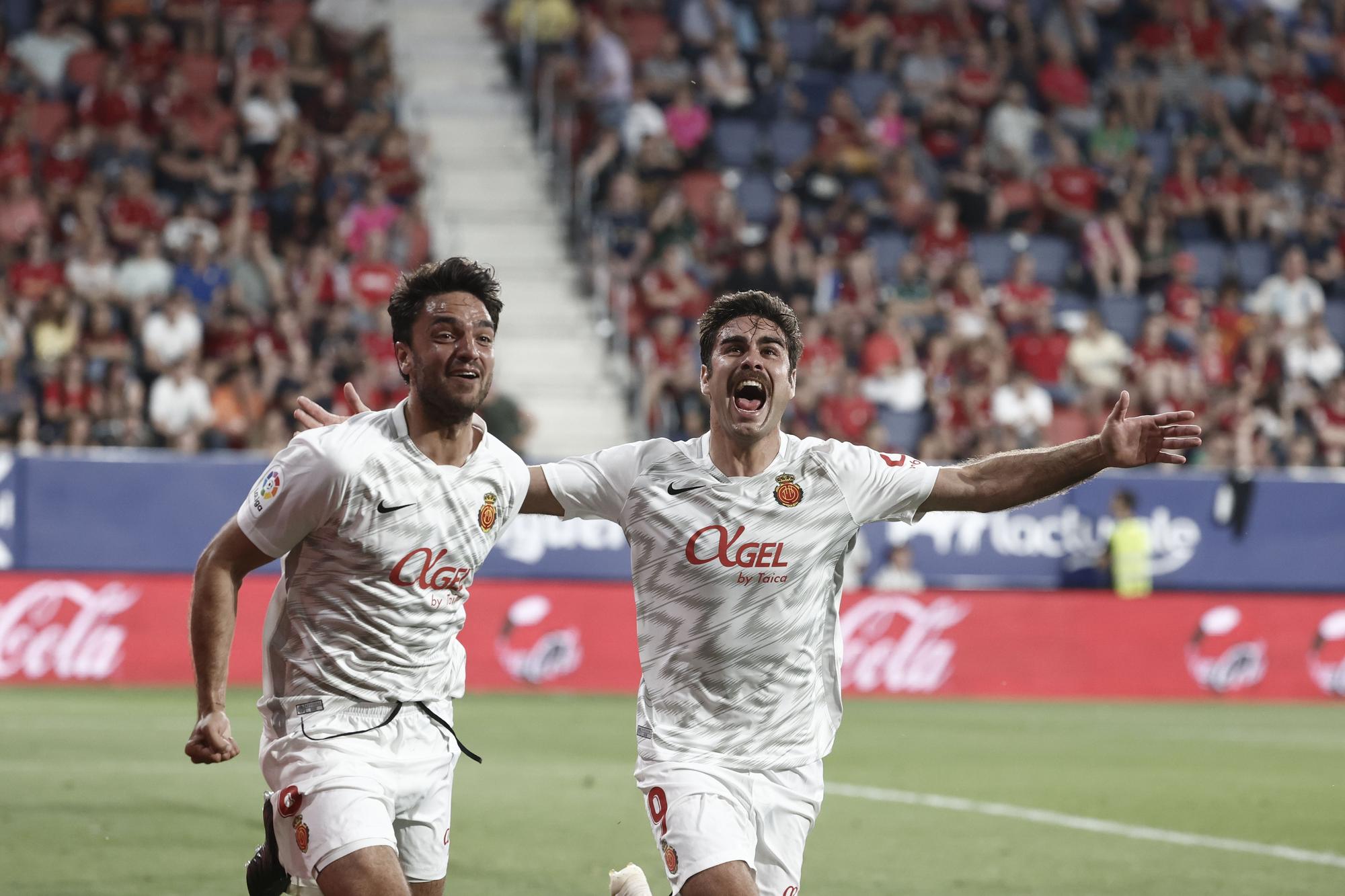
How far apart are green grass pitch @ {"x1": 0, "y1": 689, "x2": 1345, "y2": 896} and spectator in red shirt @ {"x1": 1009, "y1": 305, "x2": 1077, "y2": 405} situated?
587cm

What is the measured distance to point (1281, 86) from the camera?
27.6 metres

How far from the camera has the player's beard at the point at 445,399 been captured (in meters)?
5.63

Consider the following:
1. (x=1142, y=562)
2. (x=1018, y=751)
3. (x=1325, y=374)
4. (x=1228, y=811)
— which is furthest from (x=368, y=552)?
(x=1325, y=374)

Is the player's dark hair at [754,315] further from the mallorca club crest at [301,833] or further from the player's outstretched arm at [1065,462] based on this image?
the mallorca club crest at [301,833]

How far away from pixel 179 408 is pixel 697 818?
14.2m

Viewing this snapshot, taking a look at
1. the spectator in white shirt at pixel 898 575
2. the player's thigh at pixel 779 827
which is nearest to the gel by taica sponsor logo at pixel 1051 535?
the spectator in white shirt at pixel 898 575

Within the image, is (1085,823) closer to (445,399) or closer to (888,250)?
(445,399)

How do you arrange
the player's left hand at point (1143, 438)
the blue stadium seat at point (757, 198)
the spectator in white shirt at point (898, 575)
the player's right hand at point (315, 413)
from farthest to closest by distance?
the blue stadium seat at point (757, 198) → the spectator in white shirt at point (898, 575) → the player's right hand at point (315, 413) → the player's left hand at point (1143, 438)

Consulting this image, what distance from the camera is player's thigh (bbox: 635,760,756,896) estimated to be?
5.54 meters

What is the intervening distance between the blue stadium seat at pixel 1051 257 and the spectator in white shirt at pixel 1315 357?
9.52ft

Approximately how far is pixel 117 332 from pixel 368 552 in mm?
14348

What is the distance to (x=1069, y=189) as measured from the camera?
25.0 meters

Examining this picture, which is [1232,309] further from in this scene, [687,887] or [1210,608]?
[687,887]

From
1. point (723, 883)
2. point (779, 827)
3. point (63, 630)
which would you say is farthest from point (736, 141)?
point (723, 883)
